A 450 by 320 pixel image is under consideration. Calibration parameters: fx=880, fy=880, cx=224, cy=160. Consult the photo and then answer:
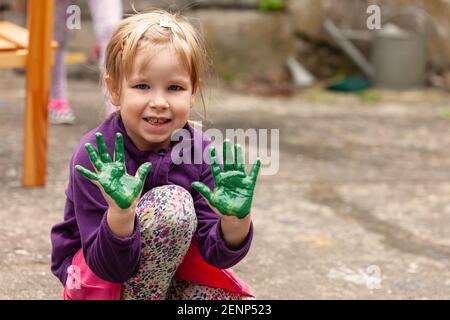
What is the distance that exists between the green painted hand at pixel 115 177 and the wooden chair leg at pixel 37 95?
1532mm

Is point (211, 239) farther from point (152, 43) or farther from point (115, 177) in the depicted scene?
point (152, 43)

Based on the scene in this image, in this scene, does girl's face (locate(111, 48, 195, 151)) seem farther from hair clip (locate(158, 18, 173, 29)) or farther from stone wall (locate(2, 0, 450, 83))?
stone wall (locate(2, 0, 450, 83))

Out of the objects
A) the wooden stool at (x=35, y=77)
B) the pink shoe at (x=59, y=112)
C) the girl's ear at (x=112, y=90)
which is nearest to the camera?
the girl's ear at (x=112, y=90)

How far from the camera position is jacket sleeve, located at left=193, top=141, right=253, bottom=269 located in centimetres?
175

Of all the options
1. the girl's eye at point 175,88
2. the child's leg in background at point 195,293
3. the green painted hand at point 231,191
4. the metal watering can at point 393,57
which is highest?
the girl's eye at point 175,88

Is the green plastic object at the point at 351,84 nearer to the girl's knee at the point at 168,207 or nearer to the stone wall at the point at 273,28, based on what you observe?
the stone wall at the point at 273,28

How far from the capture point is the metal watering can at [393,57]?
593 centimetres

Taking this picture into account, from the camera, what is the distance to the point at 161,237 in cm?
177

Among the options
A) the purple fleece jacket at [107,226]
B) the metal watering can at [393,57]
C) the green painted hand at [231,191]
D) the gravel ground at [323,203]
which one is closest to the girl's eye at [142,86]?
the purple fleece jacket at [107,226]

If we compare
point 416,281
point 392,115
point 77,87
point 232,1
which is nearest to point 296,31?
point 232,1

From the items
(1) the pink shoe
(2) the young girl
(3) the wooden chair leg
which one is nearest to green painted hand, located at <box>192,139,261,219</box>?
(2) the young girl

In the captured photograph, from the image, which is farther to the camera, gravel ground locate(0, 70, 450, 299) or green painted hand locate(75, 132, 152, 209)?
gravel ground locate(0, 70, 450, 299)
